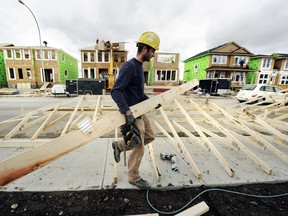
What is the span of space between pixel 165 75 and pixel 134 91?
84.6 ft

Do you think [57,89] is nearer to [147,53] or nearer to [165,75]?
[147,53]

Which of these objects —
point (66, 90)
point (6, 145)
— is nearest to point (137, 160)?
point (6, 145)

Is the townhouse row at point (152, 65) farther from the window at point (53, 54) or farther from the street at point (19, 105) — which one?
the street at point (19, 105)

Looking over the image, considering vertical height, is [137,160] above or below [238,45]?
below

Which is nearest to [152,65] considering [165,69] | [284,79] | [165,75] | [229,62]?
[165,69]

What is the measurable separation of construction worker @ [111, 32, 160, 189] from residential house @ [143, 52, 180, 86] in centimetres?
2489

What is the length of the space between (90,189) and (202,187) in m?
1.72

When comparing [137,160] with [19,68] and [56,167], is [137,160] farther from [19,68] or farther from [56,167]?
[19,68]

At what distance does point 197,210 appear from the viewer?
1.81 metres

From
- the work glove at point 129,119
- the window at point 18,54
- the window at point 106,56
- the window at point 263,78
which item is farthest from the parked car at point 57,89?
the window at point 263,78

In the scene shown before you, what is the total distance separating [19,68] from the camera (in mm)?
24891

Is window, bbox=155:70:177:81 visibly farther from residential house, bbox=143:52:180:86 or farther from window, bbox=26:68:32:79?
window, bbox=26:68:32:79

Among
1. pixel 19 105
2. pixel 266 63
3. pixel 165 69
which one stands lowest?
pixel 19 105

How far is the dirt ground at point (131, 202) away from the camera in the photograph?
6.08 feet
